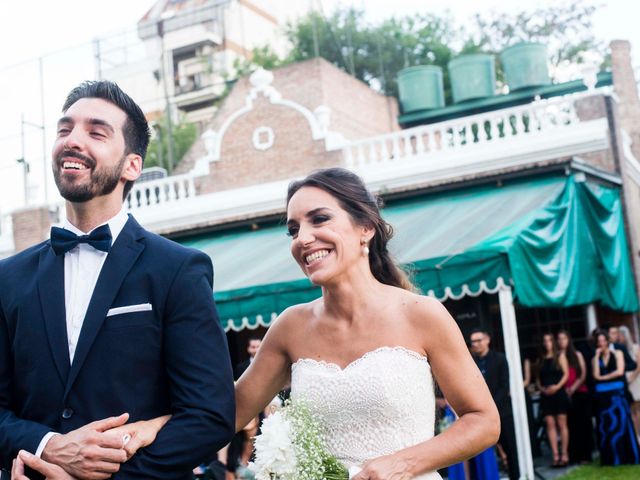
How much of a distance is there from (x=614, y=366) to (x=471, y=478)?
9.64ft

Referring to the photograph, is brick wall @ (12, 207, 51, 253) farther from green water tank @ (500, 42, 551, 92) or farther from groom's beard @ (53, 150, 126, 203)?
groom's beard @ (53, 150, 126, 203)

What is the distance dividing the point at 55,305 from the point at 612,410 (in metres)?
9.62

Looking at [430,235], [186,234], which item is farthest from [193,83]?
[430,235]

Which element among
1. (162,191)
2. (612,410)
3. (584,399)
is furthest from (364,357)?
(162,191)

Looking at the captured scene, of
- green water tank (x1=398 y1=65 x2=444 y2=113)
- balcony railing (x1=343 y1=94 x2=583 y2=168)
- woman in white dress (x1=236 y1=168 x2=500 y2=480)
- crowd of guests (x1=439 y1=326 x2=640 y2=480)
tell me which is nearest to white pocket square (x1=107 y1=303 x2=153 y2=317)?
A: woman in white dress (x1=236 y1=168 x2=500 y2=480)

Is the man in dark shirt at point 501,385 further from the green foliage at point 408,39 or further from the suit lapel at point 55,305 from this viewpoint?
the green foliage at point 408,39

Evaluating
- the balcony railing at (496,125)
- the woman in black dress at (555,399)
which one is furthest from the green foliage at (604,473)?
the balcony railing at (496,125)

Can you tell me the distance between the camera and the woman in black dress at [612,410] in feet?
35.5

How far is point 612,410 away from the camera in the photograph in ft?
36.0

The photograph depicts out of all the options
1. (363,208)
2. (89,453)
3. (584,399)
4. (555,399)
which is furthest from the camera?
(584,399)

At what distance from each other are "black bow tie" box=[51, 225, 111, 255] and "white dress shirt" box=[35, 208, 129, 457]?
4cm

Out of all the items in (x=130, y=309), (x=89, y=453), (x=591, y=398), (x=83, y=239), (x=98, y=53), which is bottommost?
(x=591, y=398)

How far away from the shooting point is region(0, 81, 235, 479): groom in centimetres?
243

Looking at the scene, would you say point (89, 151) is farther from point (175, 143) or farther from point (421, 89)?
point (175, 143)
